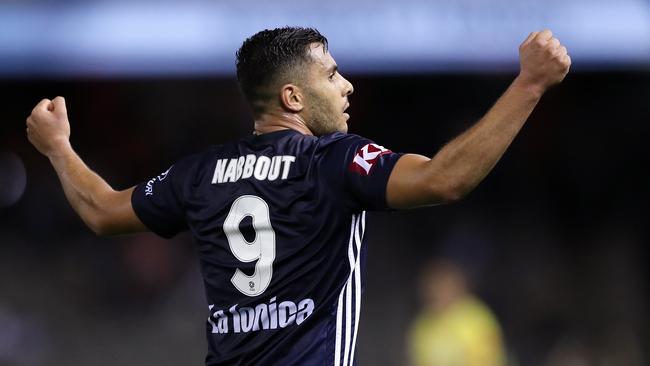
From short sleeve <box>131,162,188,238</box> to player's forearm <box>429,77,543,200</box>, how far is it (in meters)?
1.04

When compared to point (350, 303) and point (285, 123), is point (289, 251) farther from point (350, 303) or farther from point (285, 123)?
point (285, 123)

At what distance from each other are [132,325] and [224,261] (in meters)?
7.04

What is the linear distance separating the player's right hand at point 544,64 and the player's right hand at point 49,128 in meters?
1.81

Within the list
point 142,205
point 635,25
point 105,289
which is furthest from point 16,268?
point 142,205

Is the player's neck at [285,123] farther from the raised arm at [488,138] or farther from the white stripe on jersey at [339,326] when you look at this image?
the raised arm at [488,138]

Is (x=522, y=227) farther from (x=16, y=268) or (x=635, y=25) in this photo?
(x=16, y=268)

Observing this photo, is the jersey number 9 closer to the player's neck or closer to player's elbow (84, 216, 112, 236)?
the player's neck

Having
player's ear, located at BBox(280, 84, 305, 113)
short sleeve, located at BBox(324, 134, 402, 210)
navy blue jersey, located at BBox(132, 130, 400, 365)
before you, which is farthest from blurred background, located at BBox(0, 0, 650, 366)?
short sleeve, located at BBox(324, 134, 402, 210)

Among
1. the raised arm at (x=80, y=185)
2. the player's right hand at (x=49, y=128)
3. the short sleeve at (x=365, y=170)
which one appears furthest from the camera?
the player's right hand at (x=49, y=128)

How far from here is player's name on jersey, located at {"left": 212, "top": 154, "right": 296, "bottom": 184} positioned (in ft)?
11.1

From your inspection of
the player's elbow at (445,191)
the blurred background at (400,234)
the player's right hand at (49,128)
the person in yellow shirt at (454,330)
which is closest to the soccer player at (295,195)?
the player's elbow at (445,191)

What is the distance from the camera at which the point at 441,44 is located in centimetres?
877

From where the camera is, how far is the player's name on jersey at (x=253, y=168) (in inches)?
133

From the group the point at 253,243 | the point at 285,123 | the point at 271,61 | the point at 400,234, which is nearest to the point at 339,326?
the point at 253,243
